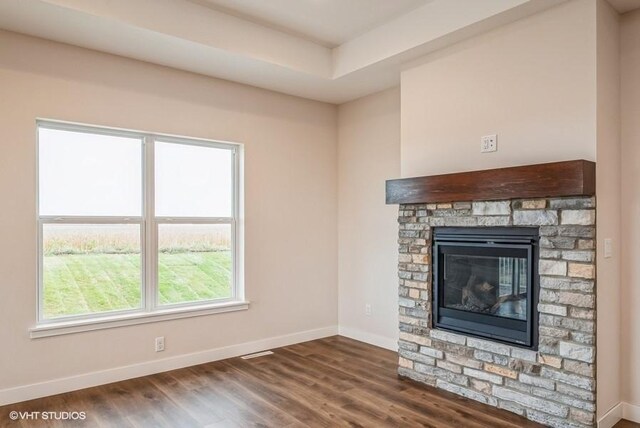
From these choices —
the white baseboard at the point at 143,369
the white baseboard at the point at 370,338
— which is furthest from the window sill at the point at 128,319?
the white baseboard at the point at 370,338

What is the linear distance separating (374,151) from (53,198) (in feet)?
9.89

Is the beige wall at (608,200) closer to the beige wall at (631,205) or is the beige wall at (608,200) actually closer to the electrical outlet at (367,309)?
the beige wall at (631,205)

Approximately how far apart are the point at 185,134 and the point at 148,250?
43.4 inches

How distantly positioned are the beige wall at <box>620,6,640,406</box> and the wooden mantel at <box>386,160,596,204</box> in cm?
49

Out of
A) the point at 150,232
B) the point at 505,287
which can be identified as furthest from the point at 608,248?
the point at 150,232

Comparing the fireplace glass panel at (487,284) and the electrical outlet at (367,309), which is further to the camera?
the electrical outlet at (367,309)

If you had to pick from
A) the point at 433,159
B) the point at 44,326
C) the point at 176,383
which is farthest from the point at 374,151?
the point at 44,326

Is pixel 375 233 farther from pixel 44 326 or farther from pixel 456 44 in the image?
pixel 44 326

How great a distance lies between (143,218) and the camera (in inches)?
151

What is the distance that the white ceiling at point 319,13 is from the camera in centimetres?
337

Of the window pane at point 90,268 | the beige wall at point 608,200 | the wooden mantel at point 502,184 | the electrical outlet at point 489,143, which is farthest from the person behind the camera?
the window pane at point 90,268

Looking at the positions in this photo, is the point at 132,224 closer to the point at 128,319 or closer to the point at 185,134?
the point at 128,319

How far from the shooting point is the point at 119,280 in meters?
3.73

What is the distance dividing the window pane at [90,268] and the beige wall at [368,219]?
7.44 feet
